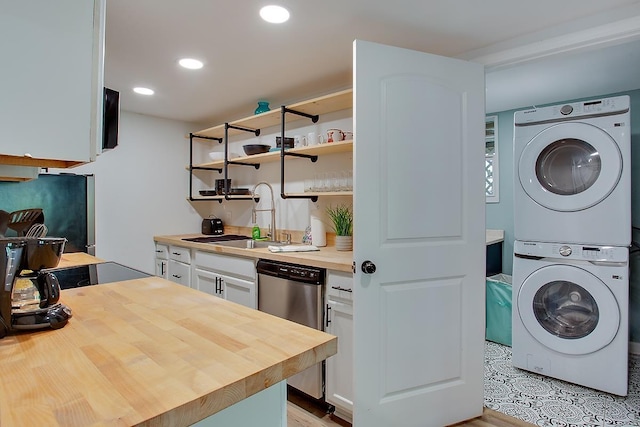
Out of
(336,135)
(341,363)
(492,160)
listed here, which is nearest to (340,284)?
(341,363)

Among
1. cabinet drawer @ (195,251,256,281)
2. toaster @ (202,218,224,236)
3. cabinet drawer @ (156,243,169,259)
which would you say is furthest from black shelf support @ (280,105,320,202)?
cabinet drawer @ (156,243,169,259)

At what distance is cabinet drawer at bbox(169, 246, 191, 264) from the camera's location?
3.25m

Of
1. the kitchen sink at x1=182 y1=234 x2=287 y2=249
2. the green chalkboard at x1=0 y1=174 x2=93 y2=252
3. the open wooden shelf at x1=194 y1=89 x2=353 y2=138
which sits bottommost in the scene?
the kitchen sink at x1=182 y1=234 x2=287 y2=249

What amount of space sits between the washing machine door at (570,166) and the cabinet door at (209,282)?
2.42 m

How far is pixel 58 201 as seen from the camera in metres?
2.79

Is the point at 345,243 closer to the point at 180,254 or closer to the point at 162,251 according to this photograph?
the point at 180,254

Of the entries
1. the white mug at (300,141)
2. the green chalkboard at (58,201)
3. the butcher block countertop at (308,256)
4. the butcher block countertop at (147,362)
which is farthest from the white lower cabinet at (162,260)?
the butcher block countertop at (147,362)

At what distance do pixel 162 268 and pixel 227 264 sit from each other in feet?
4.14

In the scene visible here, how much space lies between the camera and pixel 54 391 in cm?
68

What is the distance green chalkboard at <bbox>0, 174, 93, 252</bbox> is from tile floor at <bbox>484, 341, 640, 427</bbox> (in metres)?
3.25

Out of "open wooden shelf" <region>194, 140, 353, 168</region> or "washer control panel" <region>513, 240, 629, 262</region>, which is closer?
"washer control panel" <region>513, 240, 629, 262</region>

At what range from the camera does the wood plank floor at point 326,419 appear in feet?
6.52

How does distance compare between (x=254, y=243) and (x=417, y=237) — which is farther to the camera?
(x=254, y=243)

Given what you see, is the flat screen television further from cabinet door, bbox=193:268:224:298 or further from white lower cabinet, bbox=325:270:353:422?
cabinet door, bbox=193:268:224:298
